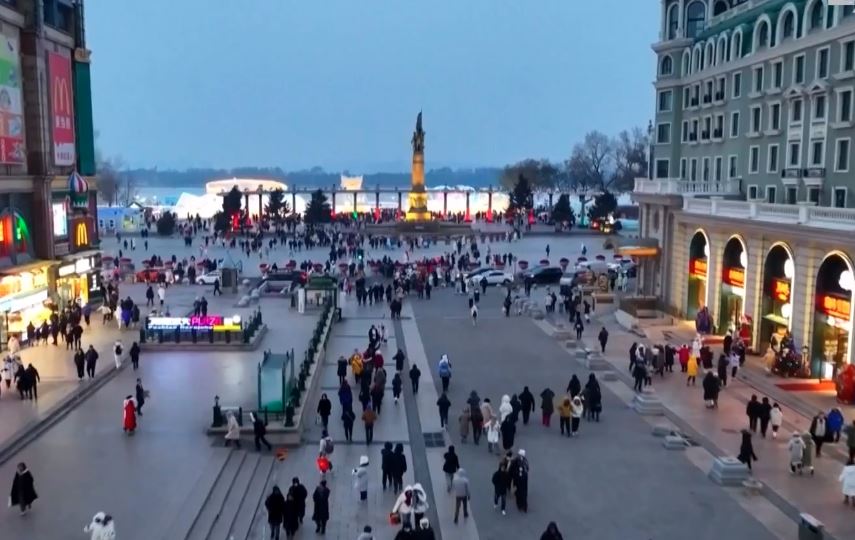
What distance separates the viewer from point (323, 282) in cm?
4012

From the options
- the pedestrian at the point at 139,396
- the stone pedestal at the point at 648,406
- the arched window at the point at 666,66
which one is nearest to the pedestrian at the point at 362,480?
the pedestrian at the point at 139,396

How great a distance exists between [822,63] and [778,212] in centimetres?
620

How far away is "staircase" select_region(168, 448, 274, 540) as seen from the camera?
48.0 feet

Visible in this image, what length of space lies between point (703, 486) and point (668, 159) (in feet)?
101

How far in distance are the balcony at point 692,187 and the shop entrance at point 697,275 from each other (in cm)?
254


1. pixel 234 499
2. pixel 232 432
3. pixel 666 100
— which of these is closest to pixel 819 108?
pixel 666 100

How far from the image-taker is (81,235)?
126 feet

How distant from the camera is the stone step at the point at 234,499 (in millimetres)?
14820

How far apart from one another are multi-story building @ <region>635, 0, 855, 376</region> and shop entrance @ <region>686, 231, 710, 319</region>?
0.06m

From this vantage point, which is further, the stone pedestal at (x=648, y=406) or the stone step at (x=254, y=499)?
the stone pedestal at (x=648, y=406)

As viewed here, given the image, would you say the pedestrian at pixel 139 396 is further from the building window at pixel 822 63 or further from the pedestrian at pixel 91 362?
the building window at pixel 822 63

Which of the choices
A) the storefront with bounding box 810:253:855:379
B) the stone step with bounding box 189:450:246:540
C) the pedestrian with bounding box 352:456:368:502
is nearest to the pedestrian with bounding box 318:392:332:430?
the stone step with bounding box 189:450:246:540

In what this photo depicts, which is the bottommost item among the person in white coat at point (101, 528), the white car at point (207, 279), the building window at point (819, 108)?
the white car at point (207, 279)

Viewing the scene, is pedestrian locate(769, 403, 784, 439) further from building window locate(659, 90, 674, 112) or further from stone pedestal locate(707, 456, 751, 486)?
building window locate(659, 90, 674, 112)
